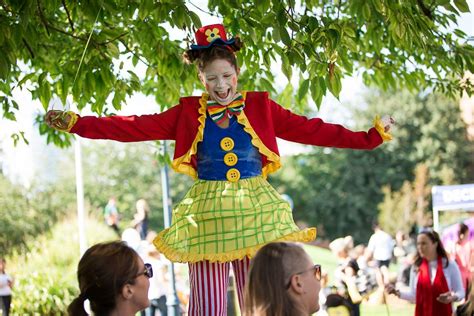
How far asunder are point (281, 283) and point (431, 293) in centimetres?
363

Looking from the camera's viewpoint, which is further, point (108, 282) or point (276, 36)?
point (276, 36)

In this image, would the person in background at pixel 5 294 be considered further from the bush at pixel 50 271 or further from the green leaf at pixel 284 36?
the green leaf at pixel 284 36

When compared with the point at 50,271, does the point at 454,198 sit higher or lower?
higher

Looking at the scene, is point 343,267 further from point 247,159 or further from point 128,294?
point 128,294

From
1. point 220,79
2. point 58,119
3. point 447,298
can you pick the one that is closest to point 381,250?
point 447,298

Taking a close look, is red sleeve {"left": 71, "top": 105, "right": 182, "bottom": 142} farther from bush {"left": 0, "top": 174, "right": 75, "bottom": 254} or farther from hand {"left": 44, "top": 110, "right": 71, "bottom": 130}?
bush {"left": 0, "top": 174, "right": 75, "bottom": 254}

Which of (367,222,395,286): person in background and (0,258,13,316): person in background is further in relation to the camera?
(367,222,395,286): person in background

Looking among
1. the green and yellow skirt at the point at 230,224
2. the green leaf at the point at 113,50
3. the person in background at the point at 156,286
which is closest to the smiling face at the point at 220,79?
the green and yellow skirt at the point at 230,224

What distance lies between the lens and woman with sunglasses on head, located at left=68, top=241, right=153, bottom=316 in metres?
2.78

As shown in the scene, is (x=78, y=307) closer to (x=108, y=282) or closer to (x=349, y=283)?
(x=108, y=282)

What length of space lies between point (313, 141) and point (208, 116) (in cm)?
46

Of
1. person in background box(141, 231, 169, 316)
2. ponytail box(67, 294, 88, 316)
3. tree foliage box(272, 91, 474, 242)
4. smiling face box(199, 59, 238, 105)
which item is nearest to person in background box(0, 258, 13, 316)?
person in background box(141, 231, 169, 316)

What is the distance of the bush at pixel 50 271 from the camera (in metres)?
11.1

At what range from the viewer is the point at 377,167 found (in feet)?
118
